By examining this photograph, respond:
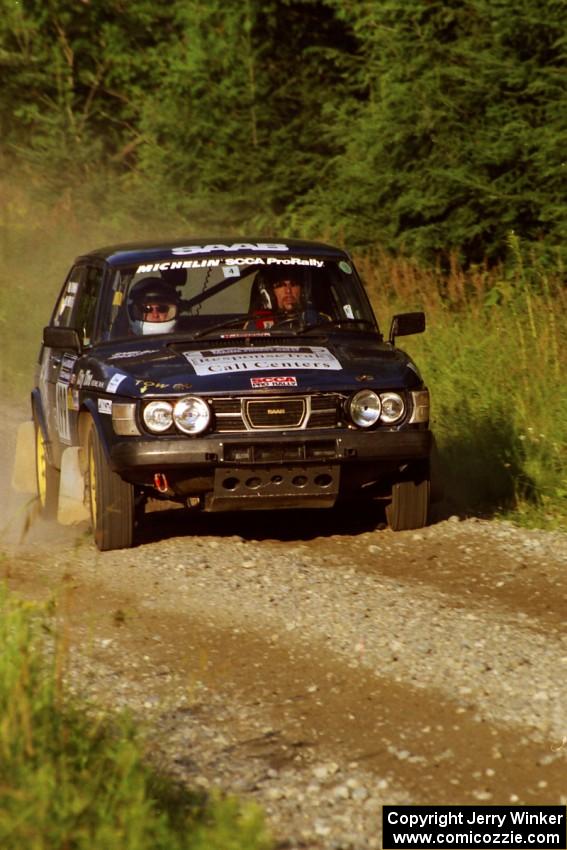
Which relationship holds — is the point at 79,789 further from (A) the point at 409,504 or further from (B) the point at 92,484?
(A) the point at 409,504

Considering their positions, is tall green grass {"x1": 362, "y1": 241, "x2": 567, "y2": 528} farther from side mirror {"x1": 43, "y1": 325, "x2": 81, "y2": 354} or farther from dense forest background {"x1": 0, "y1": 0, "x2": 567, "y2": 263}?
side mirror {"x1": 43, "y1": 325, "x2": 81, "y2": 354}

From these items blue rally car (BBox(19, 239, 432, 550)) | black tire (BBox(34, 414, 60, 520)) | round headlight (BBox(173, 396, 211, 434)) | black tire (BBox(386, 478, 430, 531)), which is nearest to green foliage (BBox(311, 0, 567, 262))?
blue rally car (BBox(19, 239, 432, 550))

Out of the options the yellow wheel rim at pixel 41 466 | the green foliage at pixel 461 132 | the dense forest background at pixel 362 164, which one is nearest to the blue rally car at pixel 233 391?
the yellow wheel rim at pixel 41 466

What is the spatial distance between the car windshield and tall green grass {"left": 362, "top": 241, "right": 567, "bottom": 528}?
5.32ft

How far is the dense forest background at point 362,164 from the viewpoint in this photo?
A: 37.2 ft

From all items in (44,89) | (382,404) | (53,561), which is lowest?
(53,561)

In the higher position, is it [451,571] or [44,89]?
[44,89]

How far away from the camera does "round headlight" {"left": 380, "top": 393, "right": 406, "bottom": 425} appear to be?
7.88 metres

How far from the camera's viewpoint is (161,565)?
765 cm

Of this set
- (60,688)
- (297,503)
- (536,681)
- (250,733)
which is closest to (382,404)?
(297,503)

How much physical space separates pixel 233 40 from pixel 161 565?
13873mm

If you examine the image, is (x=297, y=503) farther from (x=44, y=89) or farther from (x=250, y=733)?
(x=44, y=89)

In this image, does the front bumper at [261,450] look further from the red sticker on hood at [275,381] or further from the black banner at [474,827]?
the black banner at [474,827]

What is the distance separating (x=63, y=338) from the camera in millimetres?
8570
